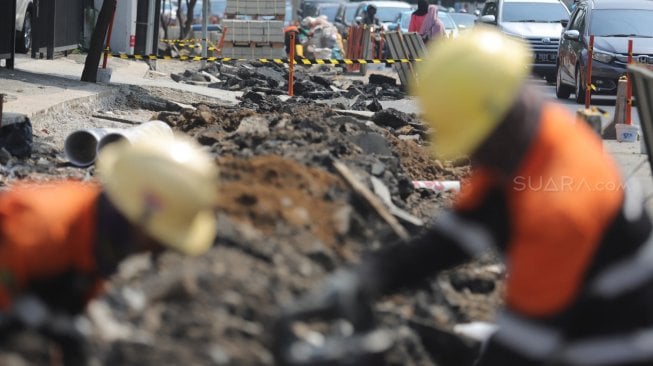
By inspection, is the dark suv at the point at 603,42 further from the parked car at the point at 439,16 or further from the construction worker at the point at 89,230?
the construction worker at the point at 89,230

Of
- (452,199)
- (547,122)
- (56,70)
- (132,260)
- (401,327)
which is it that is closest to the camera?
(547,122)

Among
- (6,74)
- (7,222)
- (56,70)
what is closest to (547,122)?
(7,222)

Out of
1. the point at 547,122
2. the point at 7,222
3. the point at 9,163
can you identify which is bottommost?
the point at 9,163

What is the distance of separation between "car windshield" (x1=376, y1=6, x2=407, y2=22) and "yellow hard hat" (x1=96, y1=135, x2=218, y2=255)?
115 feet

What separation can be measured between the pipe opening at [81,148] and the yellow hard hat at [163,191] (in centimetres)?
661

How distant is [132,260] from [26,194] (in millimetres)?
651

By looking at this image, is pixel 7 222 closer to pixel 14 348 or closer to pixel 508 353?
pixel 14 348

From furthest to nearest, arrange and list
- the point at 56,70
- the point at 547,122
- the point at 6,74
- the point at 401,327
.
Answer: the point at 56,70
the point at 6,74
the point at 401,327
the point at 547,122

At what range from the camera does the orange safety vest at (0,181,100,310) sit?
15.5 ft

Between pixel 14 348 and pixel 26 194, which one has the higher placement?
pixel 26 194

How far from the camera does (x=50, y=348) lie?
502cm

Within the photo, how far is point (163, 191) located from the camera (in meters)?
4.57

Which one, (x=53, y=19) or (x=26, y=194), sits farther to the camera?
(x=53, y=19)

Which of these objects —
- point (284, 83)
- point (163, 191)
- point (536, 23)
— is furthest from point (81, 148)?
point (536, 23)
